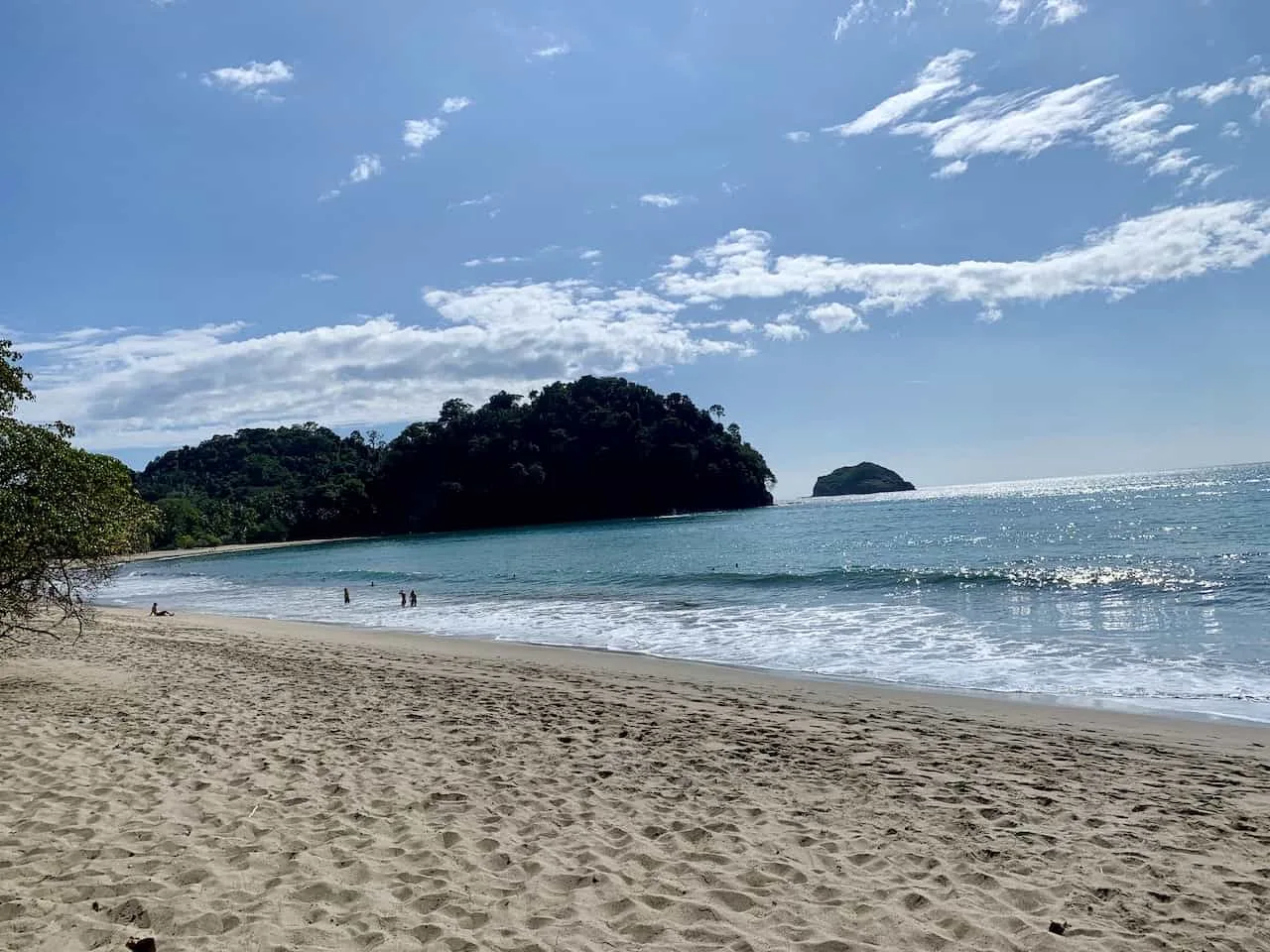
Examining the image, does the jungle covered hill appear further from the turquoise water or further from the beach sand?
the beach sand

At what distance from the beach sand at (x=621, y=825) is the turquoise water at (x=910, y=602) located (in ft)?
10.9

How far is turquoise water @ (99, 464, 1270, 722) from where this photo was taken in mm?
12360

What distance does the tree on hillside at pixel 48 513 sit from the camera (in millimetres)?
9195

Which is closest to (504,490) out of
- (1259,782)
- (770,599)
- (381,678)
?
(770,599)

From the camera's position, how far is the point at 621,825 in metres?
5.59

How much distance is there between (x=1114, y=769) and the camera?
6.91m

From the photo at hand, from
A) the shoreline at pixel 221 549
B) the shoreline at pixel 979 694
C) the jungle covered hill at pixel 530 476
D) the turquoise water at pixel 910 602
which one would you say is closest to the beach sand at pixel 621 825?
the shoreline at pixel 979 694

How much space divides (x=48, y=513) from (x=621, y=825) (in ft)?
26.9

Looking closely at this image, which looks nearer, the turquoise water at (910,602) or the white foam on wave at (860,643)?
the white foam on wave at (860,643)

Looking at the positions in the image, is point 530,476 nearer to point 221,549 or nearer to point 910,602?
point 221,549

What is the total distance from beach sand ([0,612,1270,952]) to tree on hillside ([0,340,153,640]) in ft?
4.68

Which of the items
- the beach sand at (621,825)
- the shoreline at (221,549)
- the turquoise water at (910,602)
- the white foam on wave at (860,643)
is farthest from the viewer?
the shoreline at (221,549)

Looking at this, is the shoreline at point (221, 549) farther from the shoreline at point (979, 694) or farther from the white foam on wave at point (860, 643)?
the shoreline at point (979, 694)

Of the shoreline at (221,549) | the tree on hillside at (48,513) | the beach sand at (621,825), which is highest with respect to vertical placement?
the tree on hillside at (48,513)
